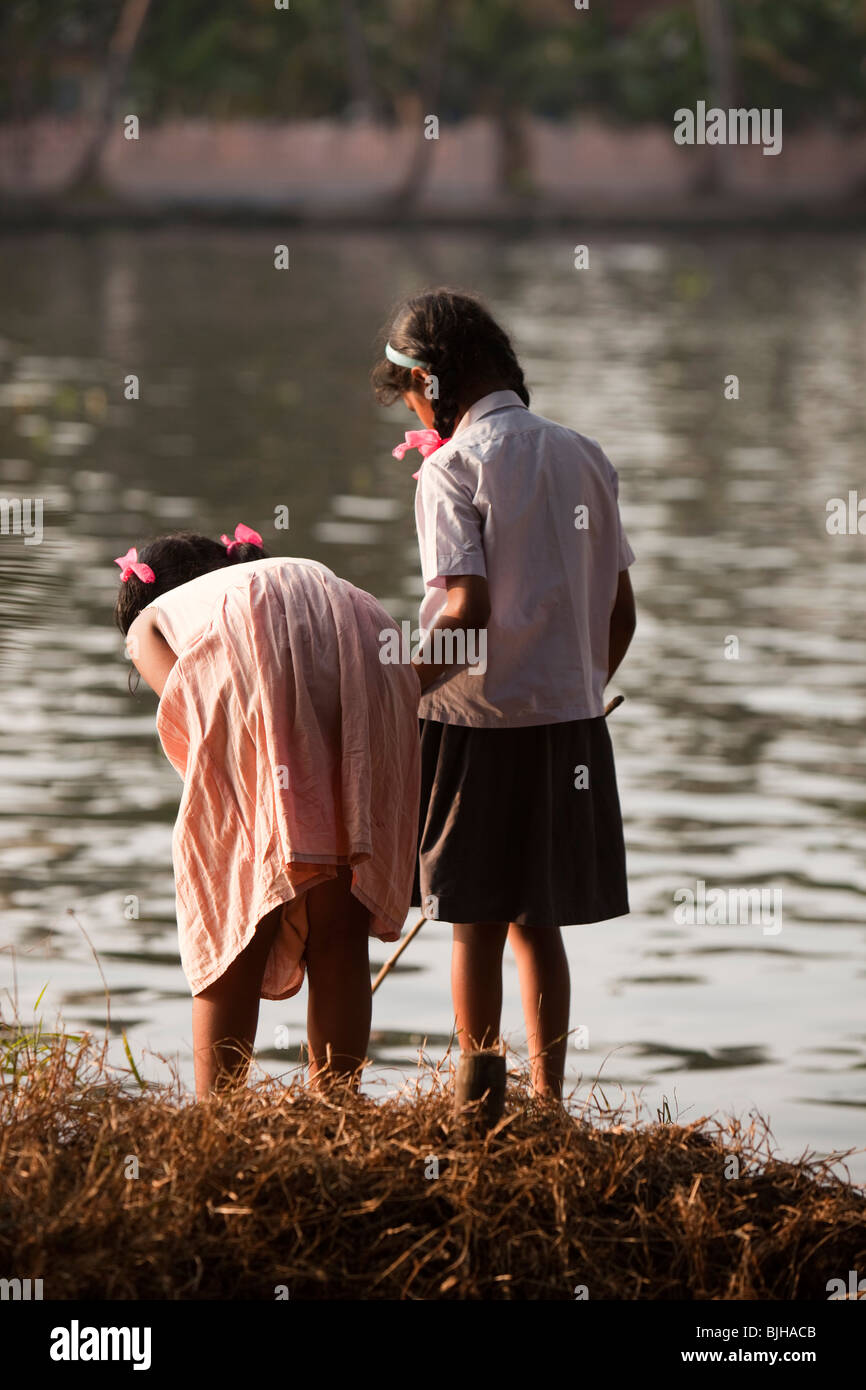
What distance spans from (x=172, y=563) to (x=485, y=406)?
638mm

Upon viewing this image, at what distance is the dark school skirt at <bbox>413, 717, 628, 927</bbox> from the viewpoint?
4035 millimetres

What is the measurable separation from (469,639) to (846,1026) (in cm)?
181

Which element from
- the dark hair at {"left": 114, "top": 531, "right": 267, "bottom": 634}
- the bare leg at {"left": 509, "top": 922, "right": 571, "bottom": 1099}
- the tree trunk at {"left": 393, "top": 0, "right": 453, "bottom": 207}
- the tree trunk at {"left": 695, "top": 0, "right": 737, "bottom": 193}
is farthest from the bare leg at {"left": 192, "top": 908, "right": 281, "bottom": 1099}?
the tree trunk at {"left": 695, "top": 0, "right": 737, "bottom": 193}

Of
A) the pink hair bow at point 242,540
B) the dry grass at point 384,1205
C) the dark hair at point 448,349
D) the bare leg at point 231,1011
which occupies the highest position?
the dark hair at point 448,349

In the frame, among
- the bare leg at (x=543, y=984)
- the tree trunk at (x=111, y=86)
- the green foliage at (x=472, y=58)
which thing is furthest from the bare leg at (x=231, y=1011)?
the green foliage at (x=472, y=58)

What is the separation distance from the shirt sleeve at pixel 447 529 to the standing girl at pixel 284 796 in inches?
5.8

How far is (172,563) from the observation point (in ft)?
13.4

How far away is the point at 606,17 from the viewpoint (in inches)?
1933

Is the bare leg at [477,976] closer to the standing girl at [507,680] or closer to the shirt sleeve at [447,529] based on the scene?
the standing girl at [507,680]

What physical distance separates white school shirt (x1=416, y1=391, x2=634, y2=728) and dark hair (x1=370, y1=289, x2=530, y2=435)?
0.19 feet

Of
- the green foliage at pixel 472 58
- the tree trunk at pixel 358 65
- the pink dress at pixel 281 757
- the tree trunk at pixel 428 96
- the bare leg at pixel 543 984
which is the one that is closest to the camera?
the pink dress at pixel 281 757

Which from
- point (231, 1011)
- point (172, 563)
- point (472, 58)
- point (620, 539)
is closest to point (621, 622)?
point (620, 539)

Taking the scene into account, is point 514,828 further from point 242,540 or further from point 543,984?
point 242,540

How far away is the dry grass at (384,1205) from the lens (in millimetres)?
3094
